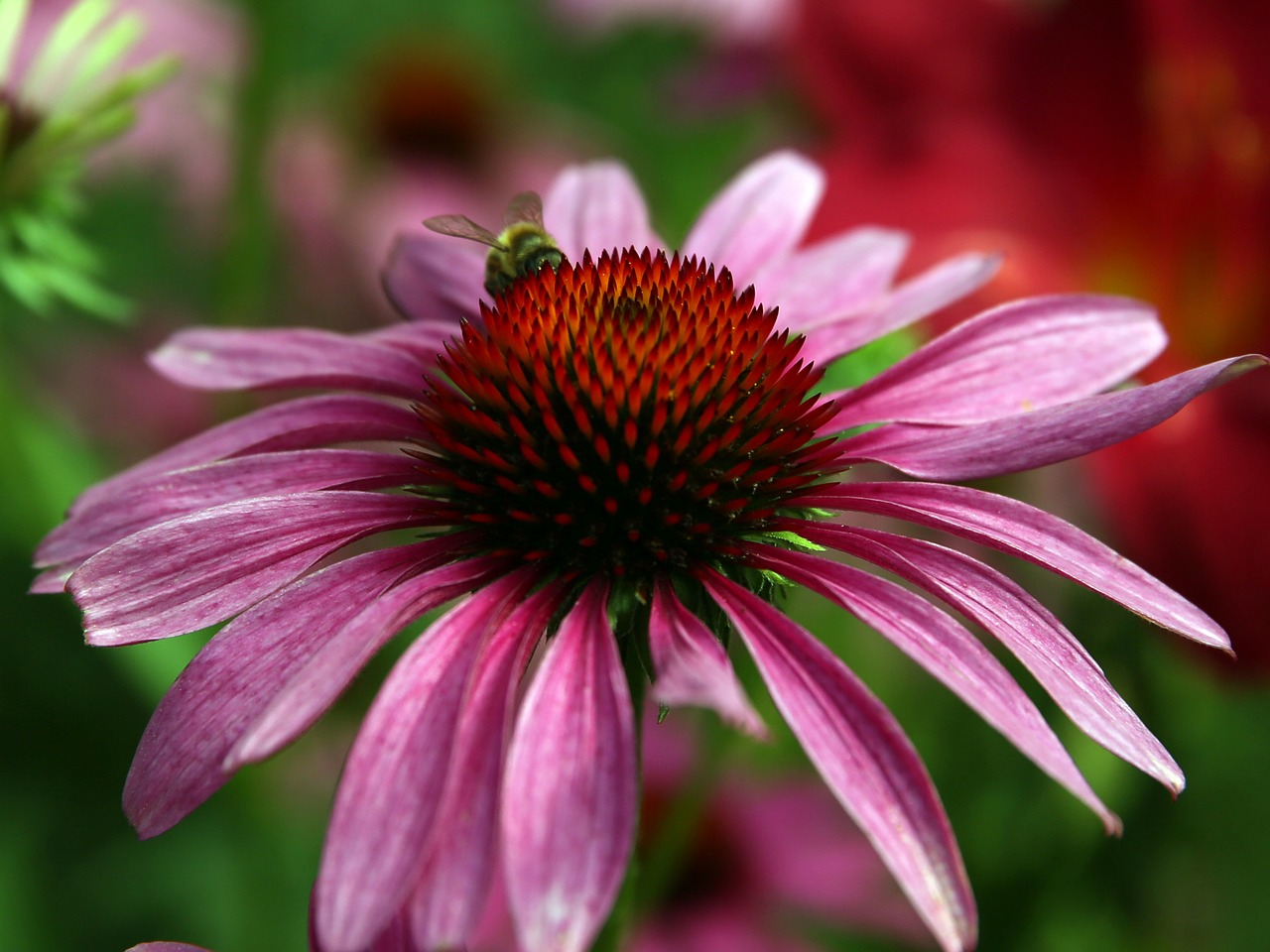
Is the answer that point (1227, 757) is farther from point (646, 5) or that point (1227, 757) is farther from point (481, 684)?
point (646, 5)

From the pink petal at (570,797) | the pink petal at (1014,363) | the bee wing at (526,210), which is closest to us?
the pink petal at (570,797)

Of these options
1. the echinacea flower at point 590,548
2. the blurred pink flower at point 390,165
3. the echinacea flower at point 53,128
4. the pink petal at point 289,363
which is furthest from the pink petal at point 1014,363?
the blurred pink flower at point 390,165

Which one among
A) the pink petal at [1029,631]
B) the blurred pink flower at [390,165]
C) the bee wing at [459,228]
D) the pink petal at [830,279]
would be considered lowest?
the blurred pink flower at [390,165]

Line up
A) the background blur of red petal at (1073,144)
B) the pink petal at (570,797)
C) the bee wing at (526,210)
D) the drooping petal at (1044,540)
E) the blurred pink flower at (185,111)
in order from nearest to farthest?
1. the pink petal at (570,797)
2. the drooping petal at (1044,540)
3. the bee wing at (526,210)
4. the background blur of red petal at (1073,144)
5. the blurred pink flower at (185,111)

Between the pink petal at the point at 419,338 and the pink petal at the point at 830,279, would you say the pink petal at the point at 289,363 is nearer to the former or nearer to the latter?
the pink petal at the point at 419,338

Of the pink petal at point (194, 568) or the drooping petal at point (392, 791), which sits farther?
the pink petal at point (194, 568)

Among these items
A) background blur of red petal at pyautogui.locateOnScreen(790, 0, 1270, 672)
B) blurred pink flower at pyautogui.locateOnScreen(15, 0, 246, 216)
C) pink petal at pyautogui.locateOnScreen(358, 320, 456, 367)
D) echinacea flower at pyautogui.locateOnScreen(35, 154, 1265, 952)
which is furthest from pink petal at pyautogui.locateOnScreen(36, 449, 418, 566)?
blurred pink flower at pyautogui.locateOnScreen(15, 0, 246, 216)

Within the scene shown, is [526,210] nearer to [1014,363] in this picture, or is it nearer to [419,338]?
[419,338]
